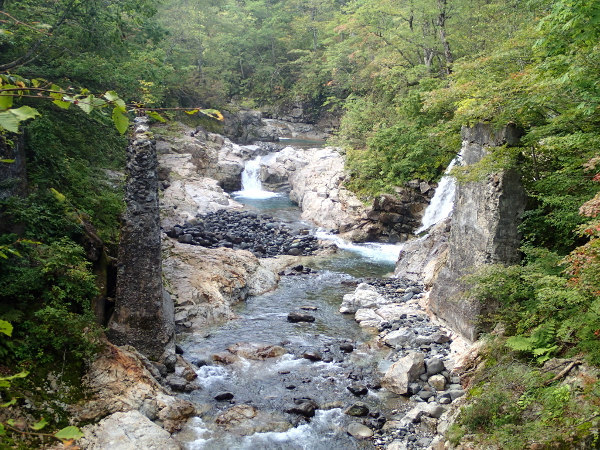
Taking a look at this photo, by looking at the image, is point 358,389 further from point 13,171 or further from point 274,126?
point 274,126

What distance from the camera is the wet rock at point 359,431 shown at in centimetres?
829

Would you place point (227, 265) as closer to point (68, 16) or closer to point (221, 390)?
point (221, 390)

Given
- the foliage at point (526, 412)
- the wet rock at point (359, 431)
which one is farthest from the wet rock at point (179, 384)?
the foliage at point (526, 412)

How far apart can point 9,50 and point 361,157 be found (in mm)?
16532

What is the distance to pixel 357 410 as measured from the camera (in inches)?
353

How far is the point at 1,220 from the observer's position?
8609 millimetres

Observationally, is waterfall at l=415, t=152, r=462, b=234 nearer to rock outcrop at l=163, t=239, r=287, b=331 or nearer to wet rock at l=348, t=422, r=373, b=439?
rock outcrop at l=163, t=239, r=287, b=331

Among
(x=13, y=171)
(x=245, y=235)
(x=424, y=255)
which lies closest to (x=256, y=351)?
(x=13, y=171)

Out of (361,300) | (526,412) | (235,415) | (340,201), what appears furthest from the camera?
(340,201)

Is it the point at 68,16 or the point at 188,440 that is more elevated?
the point at 68,16

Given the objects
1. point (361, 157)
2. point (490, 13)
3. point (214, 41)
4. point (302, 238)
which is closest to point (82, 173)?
point (302, 238)

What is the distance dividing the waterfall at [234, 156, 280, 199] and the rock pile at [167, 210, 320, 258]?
684 centimetres

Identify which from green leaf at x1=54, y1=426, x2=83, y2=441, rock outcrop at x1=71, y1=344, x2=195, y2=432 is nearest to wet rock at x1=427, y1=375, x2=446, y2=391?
rock outcrop at x1=71, y1=344, x2=195, y2=432

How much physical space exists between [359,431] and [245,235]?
1396 centimetres
